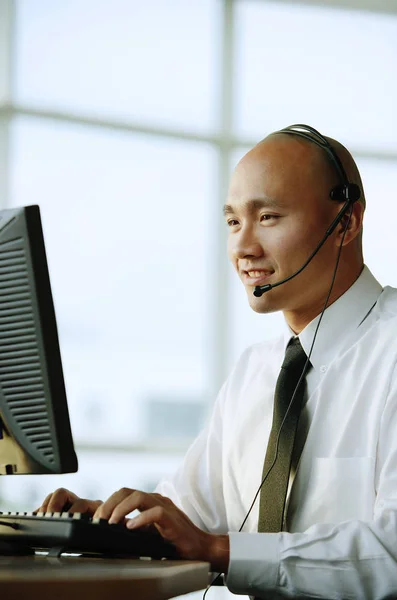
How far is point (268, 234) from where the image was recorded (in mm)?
1858

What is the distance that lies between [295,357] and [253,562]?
573 mm

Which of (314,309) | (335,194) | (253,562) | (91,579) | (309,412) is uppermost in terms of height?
(335,194)

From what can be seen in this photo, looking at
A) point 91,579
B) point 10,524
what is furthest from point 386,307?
point 91,579

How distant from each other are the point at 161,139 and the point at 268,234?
3423 millimetres

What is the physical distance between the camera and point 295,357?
73.4 inches

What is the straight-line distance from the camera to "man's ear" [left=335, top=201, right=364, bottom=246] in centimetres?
191

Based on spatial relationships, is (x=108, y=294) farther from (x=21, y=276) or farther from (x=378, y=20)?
(x=21, y=276)

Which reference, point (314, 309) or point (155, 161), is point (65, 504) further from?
point (155, 161)

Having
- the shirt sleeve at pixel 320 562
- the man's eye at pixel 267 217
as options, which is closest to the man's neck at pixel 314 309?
the man's eye at pixel 267 217

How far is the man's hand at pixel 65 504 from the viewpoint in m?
1.54

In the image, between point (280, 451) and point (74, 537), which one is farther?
point (280, 451)

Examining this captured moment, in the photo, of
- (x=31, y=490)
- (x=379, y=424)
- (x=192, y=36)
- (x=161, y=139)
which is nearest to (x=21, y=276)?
(x=379, y=424)

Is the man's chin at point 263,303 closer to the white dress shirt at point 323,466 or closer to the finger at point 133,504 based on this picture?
the white dress shirt at point 323,466

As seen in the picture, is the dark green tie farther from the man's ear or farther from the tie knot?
the man's ear
